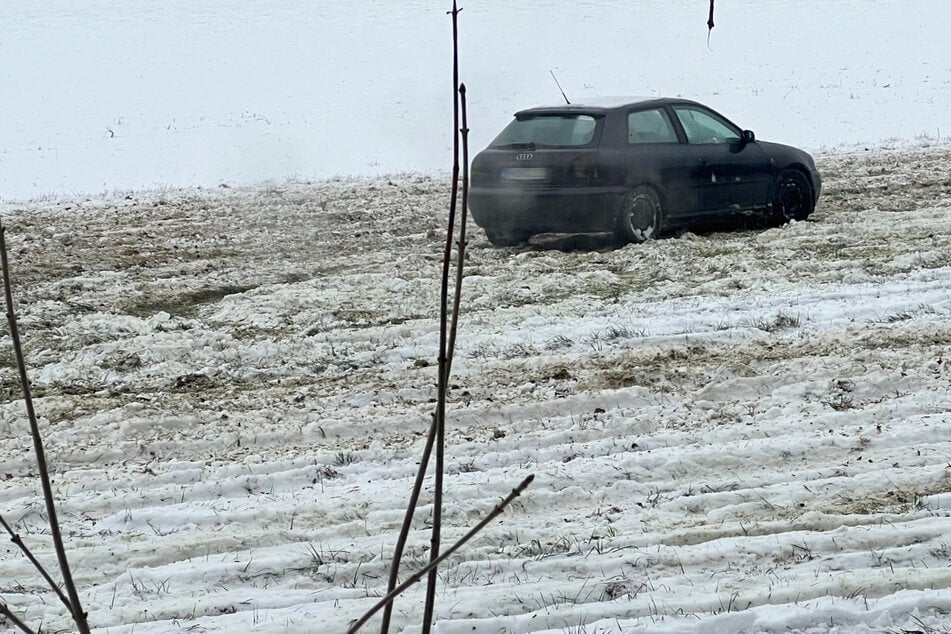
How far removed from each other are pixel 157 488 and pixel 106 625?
1.42 m

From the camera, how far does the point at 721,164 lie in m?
11.3

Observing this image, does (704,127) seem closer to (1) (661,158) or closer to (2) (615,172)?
(1) (661,158)

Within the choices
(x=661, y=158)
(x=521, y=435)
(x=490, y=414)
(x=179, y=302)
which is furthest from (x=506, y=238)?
(x=521, y=435)

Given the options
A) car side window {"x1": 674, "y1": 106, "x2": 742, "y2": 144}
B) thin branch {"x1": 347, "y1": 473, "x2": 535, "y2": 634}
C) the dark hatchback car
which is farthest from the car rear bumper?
thin branch {"x1": 347, "y1": 473, "x2": 535, "y2": 634}

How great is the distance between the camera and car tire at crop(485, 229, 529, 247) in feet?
35.8

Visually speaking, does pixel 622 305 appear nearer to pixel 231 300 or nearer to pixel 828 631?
pixel 231 300

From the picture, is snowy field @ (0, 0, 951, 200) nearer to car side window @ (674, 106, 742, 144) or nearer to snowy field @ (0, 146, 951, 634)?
car side window @ (674, 106, 742, 144)

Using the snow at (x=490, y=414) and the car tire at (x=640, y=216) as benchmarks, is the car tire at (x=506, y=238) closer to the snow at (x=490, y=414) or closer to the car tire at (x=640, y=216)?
the snow at (x=490, y=414)

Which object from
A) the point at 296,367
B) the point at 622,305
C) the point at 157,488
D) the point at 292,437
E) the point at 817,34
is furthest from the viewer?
the point at 817,34

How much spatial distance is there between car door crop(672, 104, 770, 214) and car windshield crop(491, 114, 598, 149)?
46.4 inches

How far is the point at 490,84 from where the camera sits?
3822 centimetres

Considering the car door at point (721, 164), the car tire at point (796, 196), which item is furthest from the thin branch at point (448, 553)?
the car tire at point (796, 196)

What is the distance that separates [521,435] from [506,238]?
219 inches

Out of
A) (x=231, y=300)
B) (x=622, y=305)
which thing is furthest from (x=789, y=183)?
(x=231, y=300)
